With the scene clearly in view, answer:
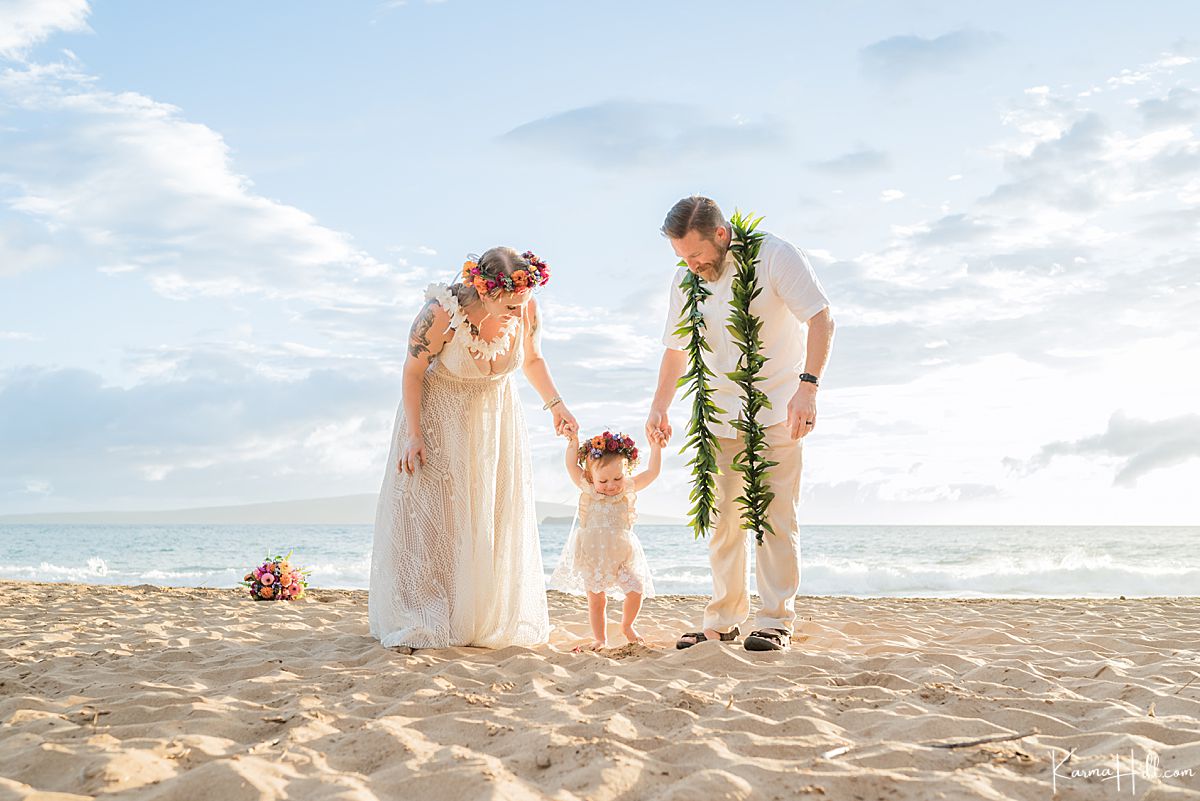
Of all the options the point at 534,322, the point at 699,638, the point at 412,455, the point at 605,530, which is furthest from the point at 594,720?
the point at 534,322

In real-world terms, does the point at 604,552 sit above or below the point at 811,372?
below

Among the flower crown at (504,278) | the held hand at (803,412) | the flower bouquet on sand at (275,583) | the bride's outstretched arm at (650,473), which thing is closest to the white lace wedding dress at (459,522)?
the flower crown at (504,278)

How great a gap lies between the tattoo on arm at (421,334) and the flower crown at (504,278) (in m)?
0.26

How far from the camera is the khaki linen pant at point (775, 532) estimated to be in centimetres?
469

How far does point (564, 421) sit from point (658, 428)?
1.79 feet

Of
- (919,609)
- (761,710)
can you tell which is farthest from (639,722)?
(919,609)

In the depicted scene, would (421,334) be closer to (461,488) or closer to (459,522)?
(461,488)

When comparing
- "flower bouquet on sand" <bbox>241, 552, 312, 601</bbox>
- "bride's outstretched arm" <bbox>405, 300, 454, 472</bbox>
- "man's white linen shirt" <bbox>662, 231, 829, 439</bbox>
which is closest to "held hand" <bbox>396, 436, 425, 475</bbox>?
"bride's outstretched arm" <bbox>405, 300, 454, 472</bbox>

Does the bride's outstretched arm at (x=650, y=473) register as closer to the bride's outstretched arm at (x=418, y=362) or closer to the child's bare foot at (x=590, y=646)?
the child's bare foot at (x=590, y=646)

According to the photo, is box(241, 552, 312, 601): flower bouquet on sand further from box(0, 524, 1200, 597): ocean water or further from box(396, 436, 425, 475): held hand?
box(0, 524, 1200, 597): ocean water

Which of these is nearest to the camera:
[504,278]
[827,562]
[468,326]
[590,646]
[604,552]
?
[504,278]

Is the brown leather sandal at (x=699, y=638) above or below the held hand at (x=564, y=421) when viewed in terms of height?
below

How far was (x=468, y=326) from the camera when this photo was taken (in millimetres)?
4555

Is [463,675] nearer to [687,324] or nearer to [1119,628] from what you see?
[687,324]
